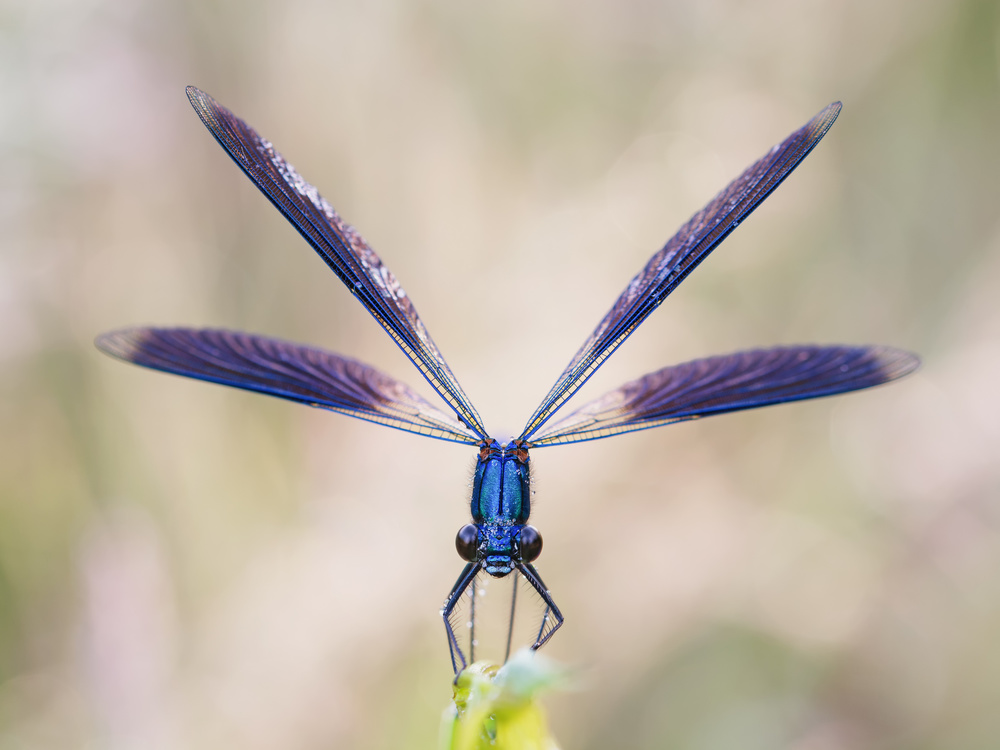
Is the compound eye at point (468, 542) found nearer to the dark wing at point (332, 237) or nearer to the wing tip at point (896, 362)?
the dark wing at point (332, 237)

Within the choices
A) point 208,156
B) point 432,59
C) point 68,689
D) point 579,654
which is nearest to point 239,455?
point 68,689

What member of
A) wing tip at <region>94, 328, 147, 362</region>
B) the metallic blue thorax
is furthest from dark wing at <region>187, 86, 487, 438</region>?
wing tip at <region>94, 328, 147, 362</region>

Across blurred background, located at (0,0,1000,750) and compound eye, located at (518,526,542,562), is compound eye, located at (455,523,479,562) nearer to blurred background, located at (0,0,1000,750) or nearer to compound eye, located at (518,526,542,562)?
compound eye, located at (518,526,542,562)

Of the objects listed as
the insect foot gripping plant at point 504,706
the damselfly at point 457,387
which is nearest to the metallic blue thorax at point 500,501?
the damselfly at point 457,387

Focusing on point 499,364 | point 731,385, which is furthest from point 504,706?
point 499,364

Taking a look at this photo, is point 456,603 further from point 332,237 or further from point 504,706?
point 332,237

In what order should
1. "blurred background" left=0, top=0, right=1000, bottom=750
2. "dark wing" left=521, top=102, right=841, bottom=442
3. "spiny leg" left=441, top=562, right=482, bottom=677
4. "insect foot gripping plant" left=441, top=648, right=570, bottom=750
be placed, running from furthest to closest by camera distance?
"blurred background" left=0, top=0, right=1000, bottom=750 → "dark wing" left=521, top=102, right=841, bottom=442 → "spiny leg" left=441, top=562, right=482, bottom=677 → "insect foot gripping plant" left=441, top=648, right=570, bottom=750

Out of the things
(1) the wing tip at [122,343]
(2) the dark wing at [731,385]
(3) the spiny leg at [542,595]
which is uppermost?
(1) the wing tip at [122,343]

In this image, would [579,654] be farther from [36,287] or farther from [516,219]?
[36,287]

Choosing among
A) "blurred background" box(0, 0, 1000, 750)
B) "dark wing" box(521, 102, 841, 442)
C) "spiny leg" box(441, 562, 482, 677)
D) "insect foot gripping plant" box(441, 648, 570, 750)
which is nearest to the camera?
"insect foot gripping plant" box(441, 648, 570, 750)
